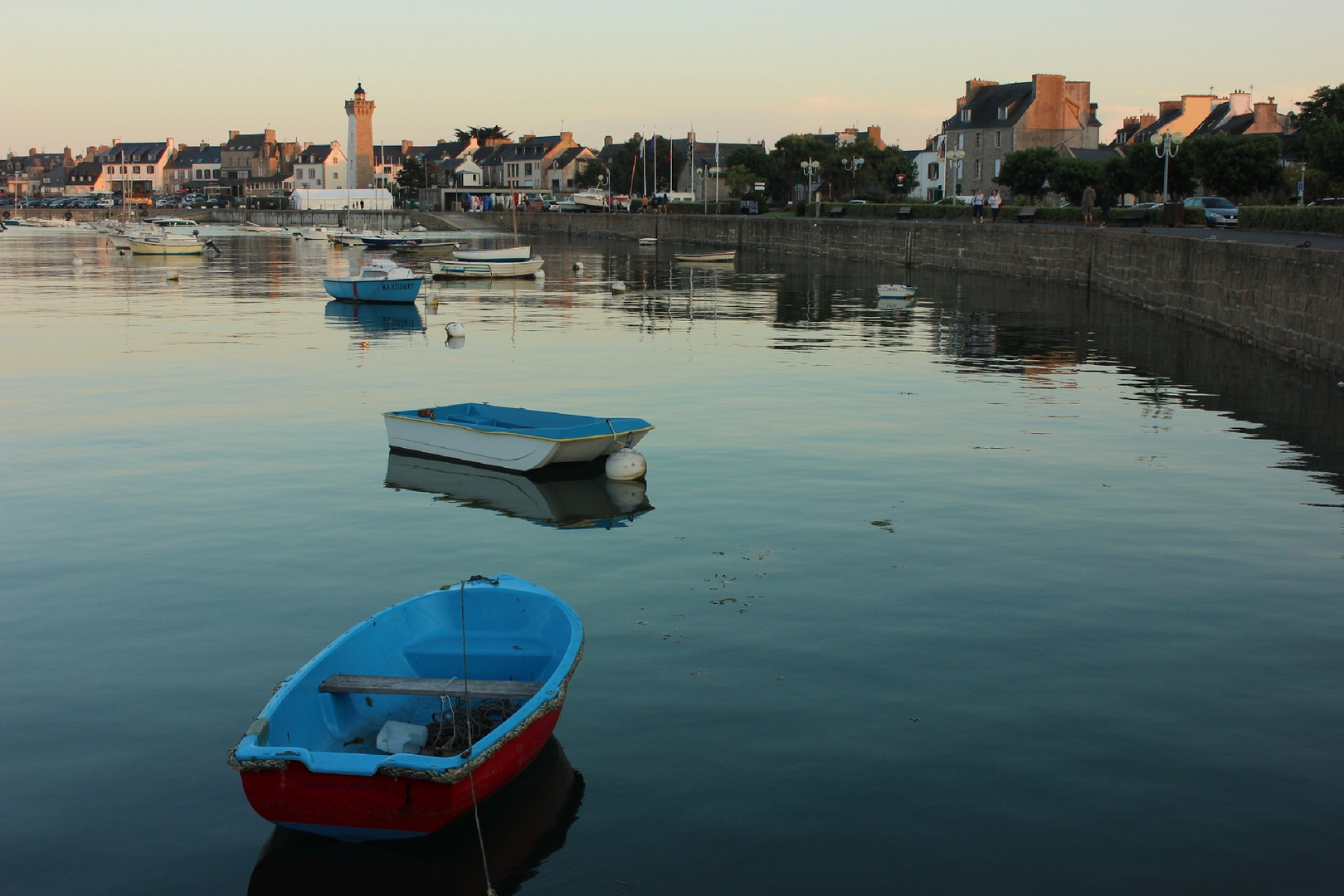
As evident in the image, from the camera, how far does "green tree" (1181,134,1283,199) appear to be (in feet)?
212

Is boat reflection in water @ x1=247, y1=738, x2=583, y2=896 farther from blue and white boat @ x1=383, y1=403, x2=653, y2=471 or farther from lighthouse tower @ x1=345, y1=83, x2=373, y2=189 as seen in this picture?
lighthouse tower @ x1=345, y1=83, x2=373, y2=189

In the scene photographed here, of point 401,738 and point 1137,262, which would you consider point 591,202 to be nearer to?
point 1137,262

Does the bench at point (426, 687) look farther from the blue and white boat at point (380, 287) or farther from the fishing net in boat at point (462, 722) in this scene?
the blue and white boat at point (380, 287)

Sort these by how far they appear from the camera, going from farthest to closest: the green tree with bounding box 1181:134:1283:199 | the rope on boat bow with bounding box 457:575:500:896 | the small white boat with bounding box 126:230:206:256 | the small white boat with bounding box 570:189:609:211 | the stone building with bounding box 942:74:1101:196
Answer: the small white boat with bounding box 570:189:609:211, the stone building with bounding box 942:74:1101:196, the small white boat with bounding box 126:230:206:256, the green tree with bounding box 1181:134:1283:199, the rope on boat bow with bounding box 457:575:500:896

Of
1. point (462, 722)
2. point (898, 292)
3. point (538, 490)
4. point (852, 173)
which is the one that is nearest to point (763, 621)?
point (462, 722)

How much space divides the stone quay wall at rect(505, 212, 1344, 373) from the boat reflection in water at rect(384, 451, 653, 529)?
52.5ft

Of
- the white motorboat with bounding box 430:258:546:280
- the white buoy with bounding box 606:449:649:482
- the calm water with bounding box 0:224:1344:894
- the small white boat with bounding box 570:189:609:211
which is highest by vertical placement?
the small white boat with bounding box 570:189:609:211

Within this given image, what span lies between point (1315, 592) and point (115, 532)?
41.7 ft

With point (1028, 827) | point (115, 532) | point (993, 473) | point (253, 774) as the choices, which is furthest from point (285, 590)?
point (993, 473)

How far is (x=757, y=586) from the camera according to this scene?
477 inches

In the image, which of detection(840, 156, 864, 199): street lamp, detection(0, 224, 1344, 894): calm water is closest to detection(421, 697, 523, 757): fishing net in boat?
detection(0, 224, 1344, 894): calm water

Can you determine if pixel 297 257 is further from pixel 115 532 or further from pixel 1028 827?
pixel 1028 827

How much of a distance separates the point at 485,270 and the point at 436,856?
5358 centimetres

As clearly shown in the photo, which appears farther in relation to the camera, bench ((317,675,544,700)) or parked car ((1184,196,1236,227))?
parked car ((1184,196,1236,227))
